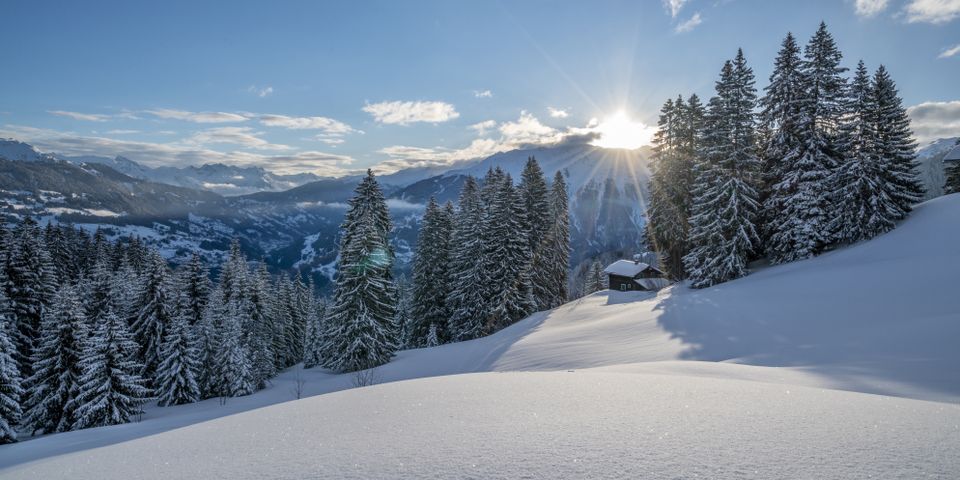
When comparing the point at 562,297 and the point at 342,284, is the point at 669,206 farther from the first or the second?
the point at 342,284

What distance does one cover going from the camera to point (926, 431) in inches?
156

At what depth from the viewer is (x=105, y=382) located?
25.8m

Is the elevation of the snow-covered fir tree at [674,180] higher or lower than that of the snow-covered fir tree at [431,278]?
higher

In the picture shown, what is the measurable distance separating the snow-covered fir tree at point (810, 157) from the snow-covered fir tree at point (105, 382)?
41.9 meters

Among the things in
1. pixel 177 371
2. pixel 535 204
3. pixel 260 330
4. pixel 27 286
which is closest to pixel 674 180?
pixel 535 204

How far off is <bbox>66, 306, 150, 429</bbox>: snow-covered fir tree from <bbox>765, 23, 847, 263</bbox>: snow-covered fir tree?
137 feet

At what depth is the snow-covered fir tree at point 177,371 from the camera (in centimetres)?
3250

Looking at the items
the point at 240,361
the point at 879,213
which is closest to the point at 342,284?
the point at 240,361

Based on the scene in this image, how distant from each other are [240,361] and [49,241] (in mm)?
32753

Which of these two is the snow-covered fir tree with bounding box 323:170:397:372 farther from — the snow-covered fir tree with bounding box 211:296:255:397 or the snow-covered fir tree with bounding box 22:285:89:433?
the snow-covered fir tree with bounding box 22:285:89:433

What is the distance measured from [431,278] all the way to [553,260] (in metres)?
12.4

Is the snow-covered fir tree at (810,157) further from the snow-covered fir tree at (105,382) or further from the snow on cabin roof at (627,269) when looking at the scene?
the snow-covered fir tree at (105,382)

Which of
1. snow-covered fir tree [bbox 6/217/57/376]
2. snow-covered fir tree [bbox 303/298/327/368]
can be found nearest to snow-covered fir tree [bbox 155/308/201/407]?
snow-covered fir tree [bbox 6/217/57/376]

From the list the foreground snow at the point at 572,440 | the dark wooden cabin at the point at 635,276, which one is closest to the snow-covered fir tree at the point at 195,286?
the foreground snow at the point at 572,440
